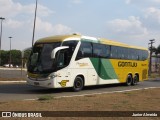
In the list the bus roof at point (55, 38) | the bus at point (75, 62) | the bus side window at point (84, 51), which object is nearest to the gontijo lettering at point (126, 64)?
the bus at point (75, 62)

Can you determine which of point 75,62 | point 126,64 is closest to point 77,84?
point 75,62

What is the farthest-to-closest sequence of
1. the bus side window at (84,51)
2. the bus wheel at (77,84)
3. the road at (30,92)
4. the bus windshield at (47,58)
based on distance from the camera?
the bus side window at (84,51) → the bus wheel at (77,84) → the bus windshield at (47,58) → the road at (30,92)

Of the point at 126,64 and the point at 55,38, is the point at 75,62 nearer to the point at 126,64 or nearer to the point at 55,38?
the point at 55,38

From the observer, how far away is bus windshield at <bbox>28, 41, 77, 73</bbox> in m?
20.0

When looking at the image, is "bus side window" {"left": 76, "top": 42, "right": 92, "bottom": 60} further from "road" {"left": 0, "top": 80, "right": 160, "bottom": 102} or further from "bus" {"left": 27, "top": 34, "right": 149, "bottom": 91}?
"road" {"left": 0, "top": 80, "right": 160, "bottom": 102}

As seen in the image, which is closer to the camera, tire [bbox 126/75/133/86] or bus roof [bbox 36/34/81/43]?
bus roof [bbox 36/34/81/43]

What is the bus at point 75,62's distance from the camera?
20.0m

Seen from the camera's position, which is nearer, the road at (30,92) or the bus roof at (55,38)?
the road at (30,92)

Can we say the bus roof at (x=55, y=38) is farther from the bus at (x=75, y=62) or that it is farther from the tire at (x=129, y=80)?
the tire at (x=129, y=80)

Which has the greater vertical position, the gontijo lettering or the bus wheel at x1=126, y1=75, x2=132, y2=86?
the gontijo lettering

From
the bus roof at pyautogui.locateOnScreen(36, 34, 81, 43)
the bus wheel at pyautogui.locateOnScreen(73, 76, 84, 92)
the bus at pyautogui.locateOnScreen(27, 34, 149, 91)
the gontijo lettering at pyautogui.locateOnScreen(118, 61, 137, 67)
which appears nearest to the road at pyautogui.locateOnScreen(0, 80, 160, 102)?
the bus wheel at pyautogui.locateOnScreen(73, 76, 84, 92)

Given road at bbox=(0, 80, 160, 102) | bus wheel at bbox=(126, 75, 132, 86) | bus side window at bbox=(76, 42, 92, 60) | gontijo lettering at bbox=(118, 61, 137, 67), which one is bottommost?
road at bbox=(0, 80, 160, 102)

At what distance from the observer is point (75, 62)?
21203 millimetres

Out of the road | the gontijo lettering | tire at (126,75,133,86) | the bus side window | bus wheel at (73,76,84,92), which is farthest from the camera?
tire at (126,75,133,86)
